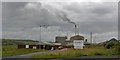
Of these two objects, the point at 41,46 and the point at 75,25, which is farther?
the point at 41,46

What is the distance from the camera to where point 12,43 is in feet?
285

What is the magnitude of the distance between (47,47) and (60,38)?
19150 mm

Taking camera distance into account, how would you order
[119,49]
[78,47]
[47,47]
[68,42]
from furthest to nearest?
[68,42]
[47,47]
[78,47]
[119,49]

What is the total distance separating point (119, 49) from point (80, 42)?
9.55 metres

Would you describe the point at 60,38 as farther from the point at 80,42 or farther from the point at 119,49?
the point at 119,49

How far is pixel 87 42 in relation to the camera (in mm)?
84000

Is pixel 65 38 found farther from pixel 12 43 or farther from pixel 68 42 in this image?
pixel 12 43

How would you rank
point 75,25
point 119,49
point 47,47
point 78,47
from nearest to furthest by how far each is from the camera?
point 119,49 → point 78,47 → point 75,25 → point 47,47

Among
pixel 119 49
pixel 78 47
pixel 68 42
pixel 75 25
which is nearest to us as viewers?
pixel 119 49

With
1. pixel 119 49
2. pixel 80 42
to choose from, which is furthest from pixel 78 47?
pixel 119 49

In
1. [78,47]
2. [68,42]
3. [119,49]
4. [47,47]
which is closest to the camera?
[119,49]

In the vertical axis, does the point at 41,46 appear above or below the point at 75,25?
below

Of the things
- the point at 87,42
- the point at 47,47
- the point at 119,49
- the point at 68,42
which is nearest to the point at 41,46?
the point at 47,47

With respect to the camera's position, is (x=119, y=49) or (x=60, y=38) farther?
(x=60, y=38)
